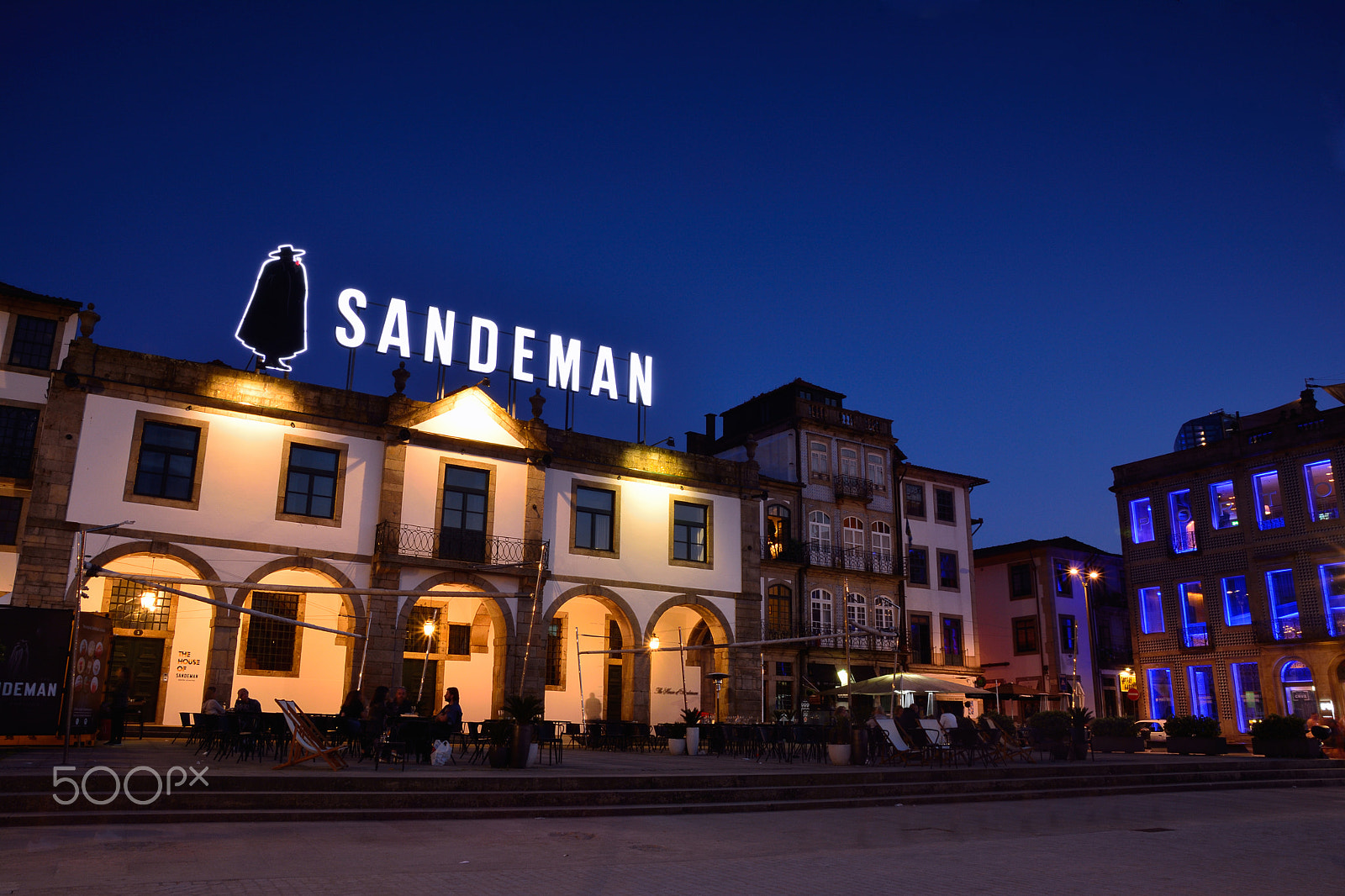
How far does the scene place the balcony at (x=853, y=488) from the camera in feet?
115

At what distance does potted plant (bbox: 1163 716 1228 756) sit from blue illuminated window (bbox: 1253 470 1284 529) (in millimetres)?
10316

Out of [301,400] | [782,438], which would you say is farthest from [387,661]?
[782,438]

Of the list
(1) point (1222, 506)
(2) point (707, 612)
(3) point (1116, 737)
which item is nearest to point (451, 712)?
(2) point (707, 612)

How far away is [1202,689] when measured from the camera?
3288cm

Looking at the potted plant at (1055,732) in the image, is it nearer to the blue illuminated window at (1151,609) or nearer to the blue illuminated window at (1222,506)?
the blue illuminated window at (1151,609)

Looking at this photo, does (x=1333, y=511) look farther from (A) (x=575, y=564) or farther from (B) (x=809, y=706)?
(A) (x=575, y=564)

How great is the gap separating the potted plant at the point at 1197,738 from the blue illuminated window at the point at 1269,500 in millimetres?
10316

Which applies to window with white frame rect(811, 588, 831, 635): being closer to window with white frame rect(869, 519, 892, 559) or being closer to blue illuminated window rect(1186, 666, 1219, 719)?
window with white frame rect(869, 519, 892, 559)

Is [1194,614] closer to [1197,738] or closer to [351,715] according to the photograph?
[1197,738]

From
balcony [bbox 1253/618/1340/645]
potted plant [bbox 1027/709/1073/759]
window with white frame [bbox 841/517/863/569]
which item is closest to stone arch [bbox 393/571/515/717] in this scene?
potted plant [bbox 1027/709/1073/759]

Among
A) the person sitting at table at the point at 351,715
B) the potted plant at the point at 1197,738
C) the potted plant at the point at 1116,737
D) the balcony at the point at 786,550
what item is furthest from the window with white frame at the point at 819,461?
the person sitting at table at the point at 351,715

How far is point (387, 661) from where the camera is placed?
22172mm

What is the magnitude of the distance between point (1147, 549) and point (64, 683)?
110ft

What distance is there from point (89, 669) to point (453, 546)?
853 centimetres
